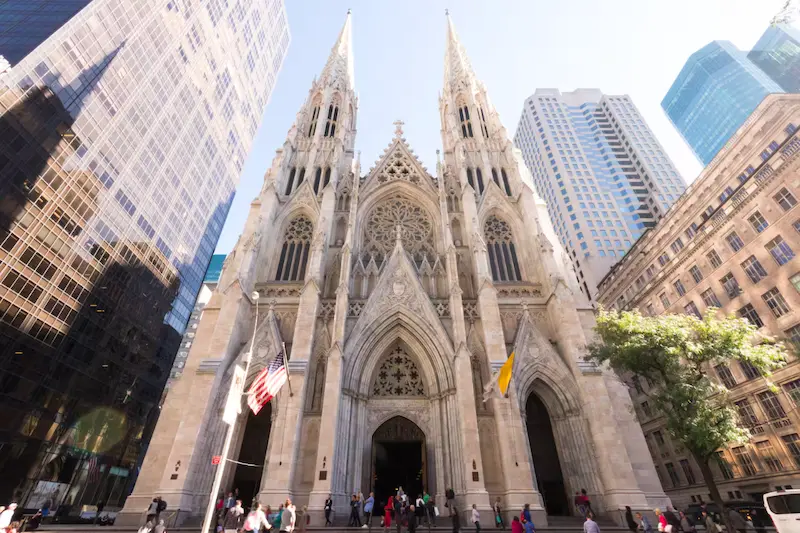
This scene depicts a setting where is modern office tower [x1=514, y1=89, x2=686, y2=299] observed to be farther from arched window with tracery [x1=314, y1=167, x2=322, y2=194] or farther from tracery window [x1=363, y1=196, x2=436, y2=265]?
arched window with tracery [x1=314, y1=167, x2=322, y2=194]

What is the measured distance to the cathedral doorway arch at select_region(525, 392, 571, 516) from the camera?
62.6 feet

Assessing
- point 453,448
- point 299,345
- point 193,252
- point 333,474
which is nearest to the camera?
point 333,474

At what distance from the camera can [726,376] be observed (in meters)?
26.8

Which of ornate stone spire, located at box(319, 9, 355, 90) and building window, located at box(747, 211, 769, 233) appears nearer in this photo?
building window, located at box(747, 211, 769, 233)

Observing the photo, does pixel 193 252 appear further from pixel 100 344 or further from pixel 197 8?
pixel 197 8

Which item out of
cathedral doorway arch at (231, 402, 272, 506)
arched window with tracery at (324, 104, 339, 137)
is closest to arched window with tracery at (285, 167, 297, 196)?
arched window with tracery at (324, 104, 339, 137)

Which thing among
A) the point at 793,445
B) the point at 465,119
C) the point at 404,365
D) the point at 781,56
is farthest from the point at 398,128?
the point at 781,56

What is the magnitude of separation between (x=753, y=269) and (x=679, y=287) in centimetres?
675

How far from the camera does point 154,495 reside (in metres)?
16.1

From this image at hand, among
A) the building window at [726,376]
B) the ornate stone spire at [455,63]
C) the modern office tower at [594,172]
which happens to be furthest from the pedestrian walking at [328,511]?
the modern office tower at [594,172]

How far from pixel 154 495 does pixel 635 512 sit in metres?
19.7

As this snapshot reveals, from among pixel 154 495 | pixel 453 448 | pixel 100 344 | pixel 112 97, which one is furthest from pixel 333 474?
pixel 112 97

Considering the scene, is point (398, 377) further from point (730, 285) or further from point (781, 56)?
point (781, 56)

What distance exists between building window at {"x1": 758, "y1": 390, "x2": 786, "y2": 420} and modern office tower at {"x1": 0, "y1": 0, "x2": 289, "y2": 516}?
144ft
